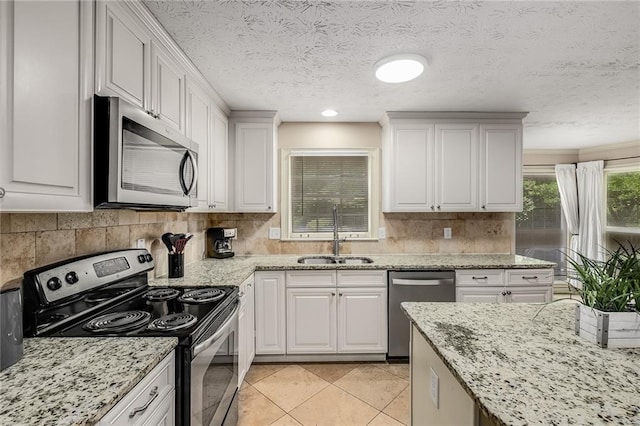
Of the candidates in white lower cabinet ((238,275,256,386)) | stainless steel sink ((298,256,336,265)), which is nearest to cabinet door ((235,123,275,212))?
stainless steel sink ((298,256,336,265))

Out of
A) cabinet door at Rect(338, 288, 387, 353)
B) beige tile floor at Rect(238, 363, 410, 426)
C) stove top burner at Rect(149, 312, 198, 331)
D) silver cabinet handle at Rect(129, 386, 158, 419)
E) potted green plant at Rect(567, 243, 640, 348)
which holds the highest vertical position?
potted green plant at Rect(567, 243, 640, 348)

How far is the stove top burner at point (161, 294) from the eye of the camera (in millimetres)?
1677

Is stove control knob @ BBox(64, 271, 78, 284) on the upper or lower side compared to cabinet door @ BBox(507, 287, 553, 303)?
upper

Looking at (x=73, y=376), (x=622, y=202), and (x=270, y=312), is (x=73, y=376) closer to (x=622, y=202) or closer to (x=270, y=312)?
(x=270, y=312)

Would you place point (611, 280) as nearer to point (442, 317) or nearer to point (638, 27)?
point (442, 317)

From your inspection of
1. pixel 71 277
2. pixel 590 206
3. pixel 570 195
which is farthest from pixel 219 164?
pixel 590 206

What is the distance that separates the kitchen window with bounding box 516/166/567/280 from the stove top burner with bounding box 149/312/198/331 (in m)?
5.32

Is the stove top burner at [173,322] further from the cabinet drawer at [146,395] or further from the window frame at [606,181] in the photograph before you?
the window frame at [606,181]

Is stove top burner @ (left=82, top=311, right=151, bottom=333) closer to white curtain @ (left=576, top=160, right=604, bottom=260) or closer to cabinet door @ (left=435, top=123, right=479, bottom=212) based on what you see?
cabinet door @ (left=435, top=123, right=479, bottom=212)

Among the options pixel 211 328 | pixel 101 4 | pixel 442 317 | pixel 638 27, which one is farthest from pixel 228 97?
pixel 638 27

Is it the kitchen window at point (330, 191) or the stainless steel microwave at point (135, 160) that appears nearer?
the stainless steel microwave at point (135, 160)

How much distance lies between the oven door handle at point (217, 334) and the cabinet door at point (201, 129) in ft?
2.96

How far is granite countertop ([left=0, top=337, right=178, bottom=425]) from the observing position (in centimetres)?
72

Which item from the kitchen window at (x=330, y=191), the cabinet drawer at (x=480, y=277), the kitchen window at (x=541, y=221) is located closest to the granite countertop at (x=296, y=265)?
the cabinet drawer at (x=480, y=277)
